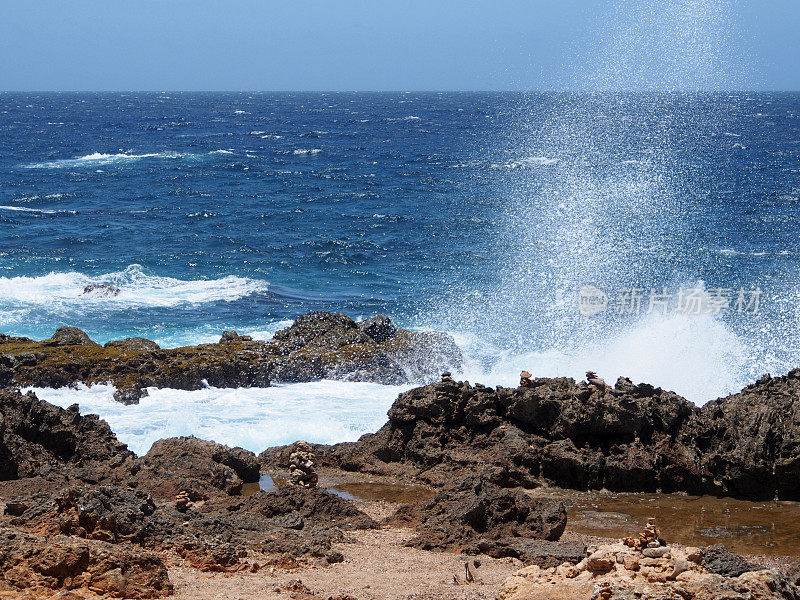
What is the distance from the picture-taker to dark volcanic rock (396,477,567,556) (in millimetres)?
11312

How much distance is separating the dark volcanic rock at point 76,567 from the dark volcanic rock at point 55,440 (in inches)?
188

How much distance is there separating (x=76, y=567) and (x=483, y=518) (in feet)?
18.0

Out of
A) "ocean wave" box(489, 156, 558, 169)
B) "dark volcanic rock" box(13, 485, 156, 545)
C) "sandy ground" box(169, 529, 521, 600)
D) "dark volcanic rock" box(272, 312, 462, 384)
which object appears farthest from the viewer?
"ocean wave" box(489, 156, 558, 169)

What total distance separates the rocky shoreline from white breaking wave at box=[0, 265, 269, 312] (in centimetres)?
1609

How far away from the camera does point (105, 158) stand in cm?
7369

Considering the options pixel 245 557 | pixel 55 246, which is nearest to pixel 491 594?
pixel 245 557

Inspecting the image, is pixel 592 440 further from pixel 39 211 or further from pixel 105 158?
pixel 105 158

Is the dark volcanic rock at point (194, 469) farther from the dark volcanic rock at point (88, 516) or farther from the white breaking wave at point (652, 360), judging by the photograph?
the white breaking wave at point (652, 360)

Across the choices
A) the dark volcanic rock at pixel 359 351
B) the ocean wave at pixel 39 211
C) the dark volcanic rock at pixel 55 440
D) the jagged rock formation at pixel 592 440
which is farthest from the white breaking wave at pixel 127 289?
the jagged rock formation at pixel 592 440

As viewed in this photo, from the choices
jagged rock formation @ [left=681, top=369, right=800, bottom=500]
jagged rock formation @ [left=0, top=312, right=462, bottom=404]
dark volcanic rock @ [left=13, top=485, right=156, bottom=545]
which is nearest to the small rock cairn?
dark volcanic rock @ [left=13, top=485, right=156, bottom=545]

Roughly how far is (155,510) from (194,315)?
18.8 meters

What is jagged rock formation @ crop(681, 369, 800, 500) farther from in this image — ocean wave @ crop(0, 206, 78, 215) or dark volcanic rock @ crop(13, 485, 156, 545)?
ocean wave @ crop(0, 206, 78, 215)

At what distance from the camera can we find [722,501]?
13.5 metres

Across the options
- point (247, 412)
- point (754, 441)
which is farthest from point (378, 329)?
point (754, 441)
